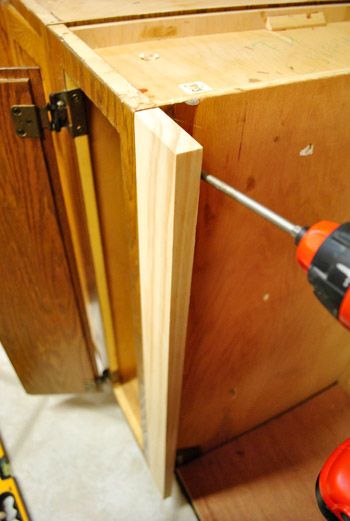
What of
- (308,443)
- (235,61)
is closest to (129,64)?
(235,61)

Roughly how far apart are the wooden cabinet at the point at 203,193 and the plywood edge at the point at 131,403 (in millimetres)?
135

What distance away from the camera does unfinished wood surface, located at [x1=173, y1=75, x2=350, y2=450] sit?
456 millimetres

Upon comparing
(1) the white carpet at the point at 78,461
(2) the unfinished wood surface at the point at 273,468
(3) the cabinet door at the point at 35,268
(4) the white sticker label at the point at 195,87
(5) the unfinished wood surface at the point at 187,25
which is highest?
(5) the unfinished wood surface at the point at 187,25

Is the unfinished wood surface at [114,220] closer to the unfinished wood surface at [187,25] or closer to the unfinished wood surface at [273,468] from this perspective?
the unfinished wood surface at [187,25]

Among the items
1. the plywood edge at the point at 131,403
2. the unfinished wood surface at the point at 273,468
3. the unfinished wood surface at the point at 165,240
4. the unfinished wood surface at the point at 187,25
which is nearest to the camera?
the unfinished wood surface at the point at 165,240

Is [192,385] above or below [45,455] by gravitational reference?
above

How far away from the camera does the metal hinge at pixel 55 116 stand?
0.60 metres

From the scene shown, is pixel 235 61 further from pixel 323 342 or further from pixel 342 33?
pixel 323 342

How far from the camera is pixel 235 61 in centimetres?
54

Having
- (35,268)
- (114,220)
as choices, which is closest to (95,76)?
(114,220)

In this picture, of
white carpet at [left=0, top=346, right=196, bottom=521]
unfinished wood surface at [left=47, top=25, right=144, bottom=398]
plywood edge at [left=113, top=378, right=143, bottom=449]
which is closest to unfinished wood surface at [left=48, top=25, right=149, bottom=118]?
unfinished wood surface at [left=47, top=25, right=144, bottom=398]

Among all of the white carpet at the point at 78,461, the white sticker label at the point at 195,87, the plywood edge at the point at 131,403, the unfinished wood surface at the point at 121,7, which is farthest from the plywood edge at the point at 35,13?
the white carpet at the point at 78,461

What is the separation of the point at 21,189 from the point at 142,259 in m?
0.32

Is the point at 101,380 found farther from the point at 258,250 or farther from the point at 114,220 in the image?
the point at 258,250
